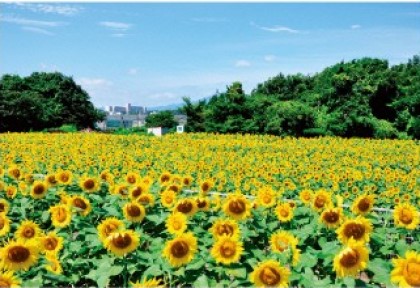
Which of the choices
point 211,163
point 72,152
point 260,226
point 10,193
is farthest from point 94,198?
point 72,152

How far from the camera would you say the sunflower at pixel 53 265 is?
273 cm

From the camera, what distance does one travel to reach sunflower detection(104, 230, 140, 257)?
8.93ft

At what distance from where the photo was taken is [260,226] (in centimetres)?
371

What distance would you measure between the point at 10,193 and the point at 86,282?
73.0 inches

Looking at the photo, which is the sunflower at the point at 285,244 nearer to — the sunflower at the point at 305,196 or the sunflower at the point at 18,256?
the sunflower at the point at 305,196

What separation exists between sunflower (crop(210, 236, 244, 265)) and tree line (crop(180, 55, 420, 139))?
27394mm

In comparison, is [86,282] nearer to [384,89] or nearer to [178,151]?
[178,151]

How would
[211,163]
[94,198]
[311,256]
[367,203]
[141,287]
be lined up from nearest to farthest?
[141,287]
[311,256]
[367,203]
[94,198]
[211,163]

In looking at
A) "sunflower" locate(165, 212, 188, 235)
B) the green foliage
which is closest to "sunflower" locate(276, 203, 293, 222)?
"sunflower" locate(165, 212, 188, 235)

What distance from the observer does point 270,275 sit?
2.34 m

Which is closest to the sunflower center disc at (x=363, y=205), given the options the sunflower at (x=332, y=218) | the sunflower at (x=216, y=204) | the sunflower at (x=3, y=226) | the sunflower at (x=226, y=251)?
the sunflower at (x=332, y=218)

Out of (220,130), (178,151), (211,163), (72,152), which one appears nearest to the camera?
(211,163)

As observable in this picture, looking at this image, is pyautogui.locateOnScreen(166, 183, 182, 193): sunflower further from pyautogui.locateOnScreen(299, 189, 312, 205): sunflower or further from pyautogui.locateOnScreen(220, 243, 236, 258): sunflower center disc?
pyautogui.locateOnScreen(220, 243, 236, 258): sunflower center disc

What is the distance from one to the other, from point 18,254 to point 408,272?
6.65ft
